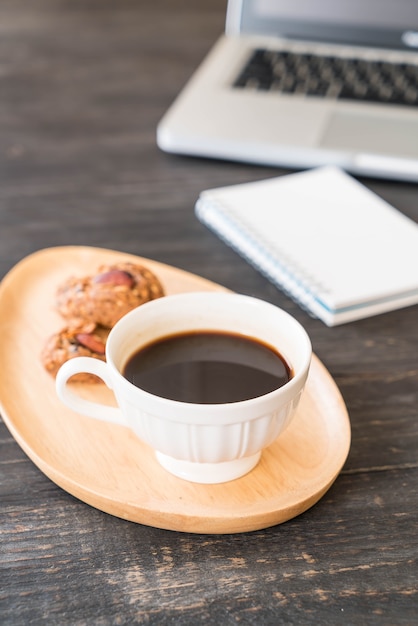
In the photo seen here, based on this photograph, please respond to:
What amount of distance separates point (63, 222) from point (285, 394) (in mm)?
476

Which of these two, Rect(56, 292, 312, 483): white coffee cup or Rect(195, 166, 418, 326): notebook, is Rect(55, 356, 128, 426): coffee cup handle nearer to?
Rect(56, 292, 312, 483): white coffee cup

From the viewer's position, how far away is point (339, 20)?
3.58ft

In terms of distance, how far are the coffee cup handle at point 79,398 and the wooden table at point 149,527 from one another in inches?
2.3

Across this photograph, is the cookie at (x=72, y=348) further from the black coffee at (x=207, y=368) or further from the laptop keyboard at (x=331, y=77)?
the laptop keyboard at (x=331, y=77)

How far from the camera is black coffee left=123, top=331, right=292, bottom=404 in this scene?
1.60 feet

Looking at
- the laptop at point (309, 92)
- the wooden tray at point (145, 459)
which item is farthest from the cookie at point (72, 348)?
the laptop at point (309, 92)

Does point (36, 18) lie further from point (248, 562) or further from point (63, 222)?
point (248, 562)

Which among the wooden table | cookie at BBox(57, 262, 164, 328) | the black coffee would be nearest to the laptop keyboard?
the wooden table

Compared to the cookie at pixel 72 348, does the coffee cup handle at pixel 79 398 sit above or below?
above

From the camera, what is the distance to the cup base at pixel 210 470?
1.63ft

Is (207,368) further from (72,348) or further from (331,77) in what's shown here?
(331,77)

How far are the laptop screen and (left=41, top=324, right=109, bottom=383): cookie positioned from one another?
0.67m

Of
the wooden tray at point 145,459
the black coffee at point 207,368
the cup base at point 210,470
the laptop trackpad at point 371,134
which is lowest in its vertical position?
the laptop trackpad at point 371,134

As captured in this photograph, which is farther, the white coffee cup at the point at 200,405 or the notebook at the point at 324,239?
the notebook at the point at 324,239
